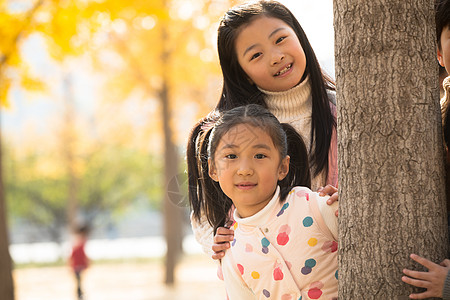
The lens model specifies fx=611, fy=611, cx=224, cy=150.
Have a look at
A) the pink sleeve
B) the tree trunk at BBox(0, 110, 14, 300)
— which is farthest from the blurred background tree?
the pink sleeve

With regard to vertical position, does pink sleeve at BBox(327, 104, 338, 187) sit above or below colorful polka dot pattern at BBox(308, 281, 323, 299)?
above

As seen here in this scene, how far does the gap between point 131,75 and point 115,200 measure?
26.1m

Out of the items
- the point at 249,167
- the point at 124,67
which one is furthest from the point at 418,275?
the point at 124,67

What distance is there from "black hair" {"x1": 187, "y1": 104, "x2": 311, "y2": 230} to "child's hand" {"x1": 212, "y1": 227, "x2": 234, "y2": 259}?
0.18 m

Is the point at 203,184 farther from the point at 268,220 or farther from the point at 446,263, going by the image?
the point at 446,263

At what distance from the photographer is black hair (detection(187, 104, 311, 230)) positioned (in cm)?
230

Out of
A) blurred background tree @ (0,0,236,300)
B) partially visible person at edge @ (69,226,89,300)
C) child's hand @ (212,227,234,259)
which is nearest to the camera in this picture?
child's hand @ (212,227,234,259)

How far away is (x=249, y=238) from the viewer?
2.27 meters

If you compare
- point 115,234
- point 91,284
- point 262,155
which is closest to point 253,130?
point 262,155

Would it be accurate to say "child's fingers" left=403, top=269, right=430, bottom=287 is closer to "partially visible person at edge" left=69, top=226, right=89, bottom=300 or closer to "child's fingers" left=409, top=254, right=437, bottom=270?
"child's fingers" left=409, top=254, right=437, bottom=270

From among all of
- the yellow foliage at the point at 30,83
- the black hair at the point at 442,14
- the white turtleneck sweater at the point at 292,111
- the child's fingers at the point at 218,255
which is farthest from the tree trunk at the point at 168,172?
the black hair at the point at 442,14

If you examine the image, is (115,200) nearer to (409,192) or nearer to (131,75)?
(131,75)

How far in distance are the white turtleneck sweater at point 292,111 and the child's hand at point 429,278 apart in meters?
0.80

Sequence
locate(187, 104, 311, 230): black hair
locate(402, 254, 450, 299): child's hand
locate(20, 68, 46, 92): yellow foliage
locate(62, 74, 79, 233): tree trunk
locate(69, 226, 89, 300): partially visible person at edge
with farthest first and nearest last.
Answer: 1. locate(62, 74, 79, 233): tree trunk
2. locate(69, 226, 89, 300): partially visible person at edge
3. locate(20, 68, 46, 92): yellow foliage
4. locate(187, 104, 311, 230): black hair
5. locate(402, 254, 450, 299): child's hand
